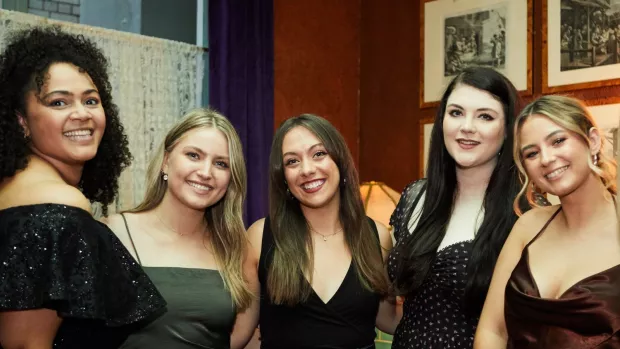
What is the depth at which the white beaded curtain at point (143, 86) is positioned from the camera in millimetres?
4555

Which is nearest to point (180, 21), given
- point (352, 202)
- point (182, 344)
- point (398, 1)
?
point (398, 1)

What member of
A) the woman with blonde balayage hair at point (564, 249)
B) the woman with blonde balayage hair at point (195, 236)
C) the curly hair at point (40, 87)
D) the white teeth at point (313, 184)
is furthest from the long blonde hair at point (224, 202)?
the woman with blonde balayage hair at point (564, 249)

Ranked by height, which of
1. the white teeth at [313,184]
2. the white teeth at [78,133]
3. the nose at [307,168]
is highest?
the white teeth at [78,133]

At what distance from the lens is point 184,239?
277 cm

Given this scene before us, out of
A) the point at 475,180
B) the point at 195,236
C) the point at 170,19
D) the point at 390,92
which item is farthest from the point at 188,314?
the point at 390,92

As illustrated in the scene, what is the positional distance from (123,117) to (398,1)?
6.75ft

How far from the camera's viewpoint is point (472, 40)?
16.2 feet

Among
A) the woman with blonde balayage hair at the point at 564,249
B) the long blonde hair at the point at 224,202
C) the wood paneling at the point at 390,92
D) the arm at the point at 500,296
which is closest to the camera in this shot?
the woman with blonde balayage hair at the point at 564,249

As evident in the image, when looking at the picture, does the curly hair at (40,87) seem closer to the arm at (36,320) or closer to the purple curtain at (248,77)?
the arm at (36,320)

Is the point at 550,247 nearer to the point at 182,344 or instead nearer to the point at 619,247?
the point at 619,247

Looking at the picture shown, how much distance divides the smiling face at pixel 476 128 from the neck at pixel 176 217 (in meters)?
0.94

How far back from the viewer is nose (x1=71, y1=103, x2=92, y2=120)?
2119 millimetres

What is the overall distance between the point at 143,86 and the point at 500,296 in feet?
9.90

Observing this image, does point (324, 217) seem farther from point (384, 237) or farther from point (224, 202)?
point (224, 202)
